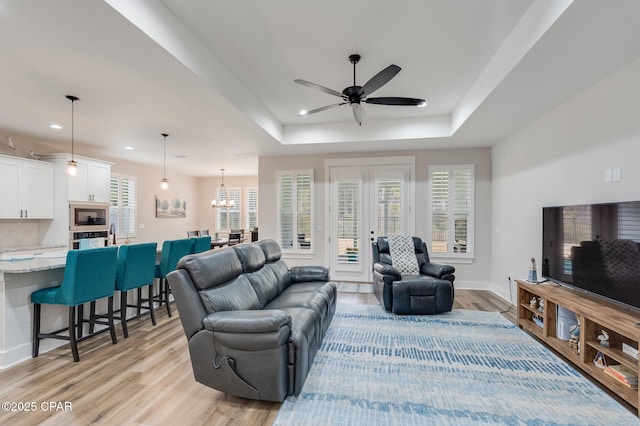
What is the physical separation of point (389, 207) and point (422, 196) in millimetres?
629

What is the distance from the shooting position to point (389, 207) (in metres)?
5.62

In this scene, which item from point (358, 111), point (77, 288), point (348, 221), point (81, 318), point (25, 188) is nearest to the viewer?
point (77, 288)

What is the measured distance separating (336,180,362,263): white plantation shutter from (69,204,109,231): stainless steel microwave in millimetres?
4600

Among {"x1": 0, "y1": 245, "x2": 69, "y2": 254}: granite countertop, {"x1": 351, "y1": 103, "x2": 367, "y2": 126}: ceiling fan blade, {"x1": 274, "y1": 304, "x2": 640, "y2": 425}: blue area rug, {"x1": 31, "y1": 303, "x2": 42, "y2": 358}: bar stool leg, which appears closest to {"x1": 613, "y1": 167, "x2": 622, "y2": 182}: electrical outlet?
{"x1": 274, "y1": 304, "x2": 640, "y2": 425}: blue area rug

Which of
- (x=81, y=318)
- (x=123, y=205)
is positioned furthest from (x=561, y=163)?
(x=123, y=205)

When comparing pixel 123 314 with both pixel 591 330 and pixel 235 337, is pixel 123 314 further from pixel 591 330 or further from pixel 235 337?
pixel 591 330

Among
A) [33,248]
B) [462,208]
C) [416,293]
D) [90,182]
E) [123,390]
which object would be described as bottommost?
[123,390]

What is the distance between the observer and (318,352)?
283 cm

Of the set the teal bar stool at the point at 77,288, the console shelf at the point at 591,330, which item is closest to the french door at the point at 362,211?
the console shelf at the point at 591,330

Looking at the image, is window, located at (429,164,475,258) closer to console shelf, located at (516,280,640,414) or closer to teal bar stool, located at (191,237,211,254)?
console shelf, located at (516,280,640,414)

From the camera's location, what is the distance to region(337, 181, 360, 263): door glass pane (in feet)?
18.9

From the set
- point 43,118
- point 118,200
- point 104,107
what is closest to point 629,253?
point 104,107

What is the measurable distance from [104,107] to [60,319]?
2.43m

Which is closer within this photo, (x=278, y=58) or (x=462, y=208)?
(x=278, y=58)
